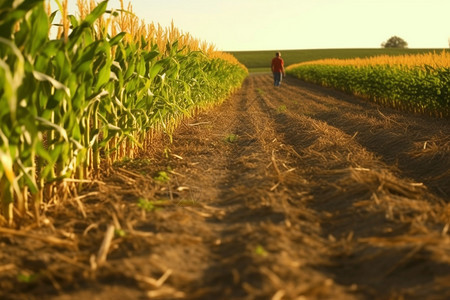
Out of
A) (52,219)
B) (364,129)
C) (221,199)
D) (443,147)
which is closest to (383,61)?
(364,129)

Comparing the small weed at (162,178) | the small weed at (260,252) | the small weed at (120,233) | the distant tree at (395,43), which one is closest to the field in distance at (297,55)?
the distant tree at (395,43)

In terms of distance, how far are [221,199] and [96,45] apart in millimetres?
1745

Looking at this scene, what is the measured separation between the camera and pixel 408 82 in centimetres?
1179

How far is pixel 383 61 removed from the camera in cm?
1650

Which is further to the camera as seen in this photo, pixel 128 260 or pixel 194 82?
pixel 194 82

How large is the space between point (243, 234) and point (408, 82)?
34.5ft

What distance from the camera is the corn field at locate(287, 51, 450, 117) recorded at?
33.5 feet

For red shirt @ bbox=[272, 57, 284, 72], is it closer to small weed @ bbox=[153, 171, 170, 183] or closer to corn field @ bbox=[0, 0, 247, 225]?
corn field @ bbox=[0, 0, 247, 225]

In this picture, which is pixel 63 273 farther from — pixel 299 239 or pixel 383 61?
pixel 383 61

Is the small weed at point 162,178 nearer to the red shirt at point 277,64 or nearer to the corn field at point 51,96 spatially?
the corn field at point 51,96

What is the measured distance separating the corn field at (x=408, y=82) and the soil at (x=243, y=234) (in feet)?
18.3

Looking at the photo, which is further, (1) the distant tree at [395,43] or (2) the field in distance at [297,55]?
(1) the distant tree at [395,43]

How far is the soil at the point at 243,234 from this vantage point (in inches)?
87.3

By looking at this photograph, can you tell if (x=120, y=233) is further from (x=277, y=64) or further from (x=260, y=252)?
(x=277, y=64)
